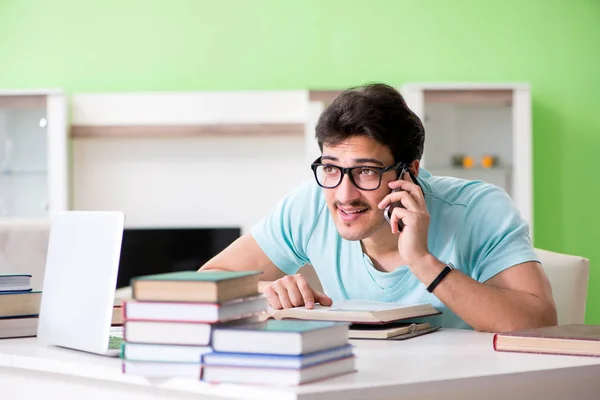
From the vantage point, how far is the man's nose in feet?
6.61

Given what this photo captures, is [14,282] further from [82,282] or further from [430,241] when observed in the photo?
[430,241]

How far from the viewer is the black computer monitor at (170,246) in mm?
5246

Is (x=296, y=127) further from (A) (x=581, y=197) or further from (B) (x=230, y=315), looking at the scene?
(B) (x=230, y=315)

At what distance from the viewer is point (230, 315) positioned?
4.04 ft

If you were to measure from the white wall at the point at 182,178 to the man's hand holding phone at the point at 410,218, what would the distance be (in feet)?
10.8

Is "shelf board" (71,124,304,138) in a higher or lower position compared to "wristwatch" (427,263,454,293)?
higher

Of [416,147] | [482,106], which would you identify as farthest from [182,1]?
[416,147]

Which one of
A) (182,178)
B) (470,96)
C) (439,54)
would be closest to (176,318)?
(470,96)

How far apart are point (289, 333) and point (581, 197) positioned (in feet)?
15.0

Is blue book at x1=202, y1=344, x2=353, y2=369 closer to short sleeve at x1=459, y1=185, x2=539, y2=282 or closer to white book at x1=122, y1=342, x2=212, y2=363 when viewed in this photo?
white book at x1=122, y1=342, x2=212, y2=363

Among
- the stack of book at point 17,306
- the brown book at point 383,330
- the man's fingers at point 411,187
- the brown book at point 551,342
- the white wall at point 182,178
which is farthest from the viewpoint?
the white wall at point 182,178

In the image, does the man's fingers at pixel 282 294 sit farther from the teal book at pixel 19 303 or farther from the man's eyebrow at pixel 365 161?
the teal book at pixel 19 303

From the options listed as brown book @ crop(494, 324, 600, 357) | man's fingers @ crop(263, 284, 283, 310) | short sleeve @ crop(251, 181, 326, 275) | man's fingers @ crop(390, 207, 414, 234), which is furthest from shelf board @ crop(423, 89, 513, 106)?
brown book @ crop(494, 324, 600, 357)

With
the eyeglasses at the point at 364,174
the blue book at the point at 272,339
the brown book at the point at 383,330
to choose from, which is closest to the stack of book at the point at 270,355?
the blue book at the point at 272,339
